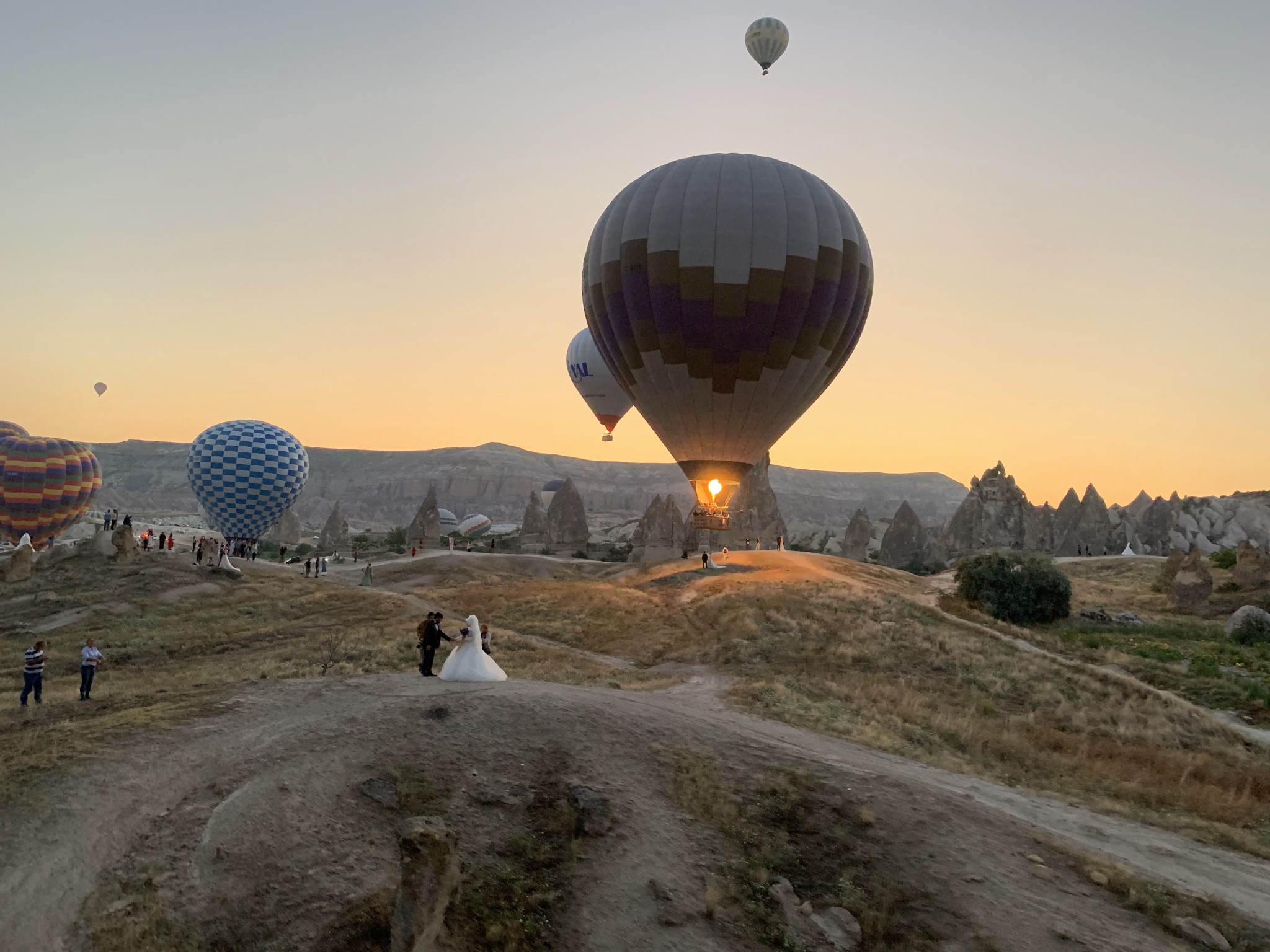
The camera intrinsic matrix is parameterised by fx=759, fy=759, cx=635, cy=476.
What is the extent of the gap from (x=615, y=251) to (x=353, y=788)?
78.6ft

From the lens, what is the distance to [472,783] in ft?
38.8

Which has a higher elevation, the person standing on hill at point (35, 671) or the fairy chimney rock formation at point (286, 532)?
the person standing on hill at point (35, 671)

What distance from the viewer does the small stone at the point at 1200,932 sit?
9344 mm

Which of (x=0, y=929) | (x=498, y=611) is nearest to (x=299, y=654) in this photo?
(x=498, y=611)

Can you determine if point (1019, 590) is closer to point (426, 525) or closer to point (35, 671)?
point (35, 671)

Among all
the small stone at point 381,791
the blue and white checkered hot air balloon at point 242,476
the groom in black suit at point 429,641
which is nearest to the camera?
the small stone at point 381,791

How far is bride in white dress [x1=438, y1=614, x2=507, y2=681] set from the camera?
650 inches

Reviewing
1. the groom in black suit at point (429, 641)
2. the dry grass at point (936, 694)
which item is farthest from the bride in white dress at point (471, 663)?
the dry grass at point (936, 694)

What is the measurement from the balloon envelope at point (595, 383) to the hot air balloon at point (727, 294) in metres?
28.8

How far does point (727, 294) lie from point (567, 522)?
7208 cm

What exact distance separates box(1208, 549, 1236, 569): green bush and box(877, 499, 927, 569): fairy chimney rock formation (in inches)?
1598

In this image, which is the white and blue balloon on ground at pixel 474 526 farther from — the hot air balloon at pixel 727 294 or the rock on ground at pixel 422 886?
the rock on ground at pixel 422 886

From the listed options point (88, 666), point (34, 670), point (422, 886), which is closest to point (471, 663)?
point (422, 886)

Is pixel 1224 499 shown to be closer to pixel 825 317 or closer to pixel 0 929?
pixel 825 317
